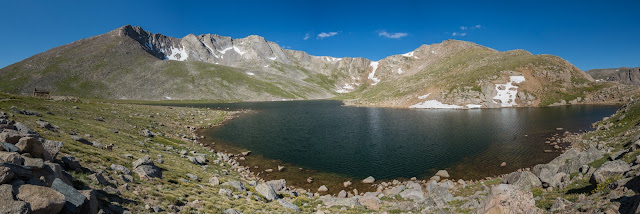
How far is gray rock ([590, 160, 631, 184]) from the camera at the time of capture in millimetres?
16469

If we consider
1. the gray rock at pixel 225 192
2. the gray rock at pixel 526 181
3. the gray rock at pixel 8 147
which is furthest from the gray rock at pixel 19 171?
the gray rock at pixel 526 181

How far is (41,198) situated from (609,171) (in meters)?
30.0

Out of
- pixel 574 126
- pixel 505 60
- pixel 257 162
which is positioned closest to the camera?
pixel 257 162

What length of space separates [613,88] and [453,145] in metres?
146

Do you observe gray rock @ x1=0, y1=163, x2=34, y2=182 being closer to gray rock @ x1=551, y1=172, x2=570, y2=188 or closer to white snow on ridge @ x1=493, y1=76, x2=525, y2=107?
gray rock @ x1=551, y1=172, x2=570, y2=188

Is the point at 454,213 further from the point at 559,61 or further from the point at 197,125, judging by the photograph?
the point at 559,61

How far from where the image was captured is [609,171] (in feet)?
55.3

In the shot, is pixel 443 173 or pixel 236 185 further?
pixel 443 173

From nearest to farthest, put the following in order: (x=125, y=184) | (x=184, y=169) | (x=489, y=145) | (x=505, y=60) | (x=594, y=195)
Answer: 1. (x=594, y=195)
2. (x=125, y=184)
3. (x=184, y=169)
4. (x=489, y=145)
5. (x=505, y=60)

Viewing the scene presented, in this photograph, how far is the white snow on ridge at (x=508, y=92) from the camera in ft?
426

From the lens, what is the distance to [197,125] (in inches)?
3044

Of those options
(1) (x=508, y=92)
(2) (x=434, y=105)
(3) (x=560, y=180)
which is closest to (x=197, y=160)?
(3) (x=560, y=180)

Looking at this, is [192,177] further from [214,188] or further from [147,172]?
[147,172]

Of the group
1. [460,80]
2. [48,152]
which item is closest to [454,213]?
[48,152]
